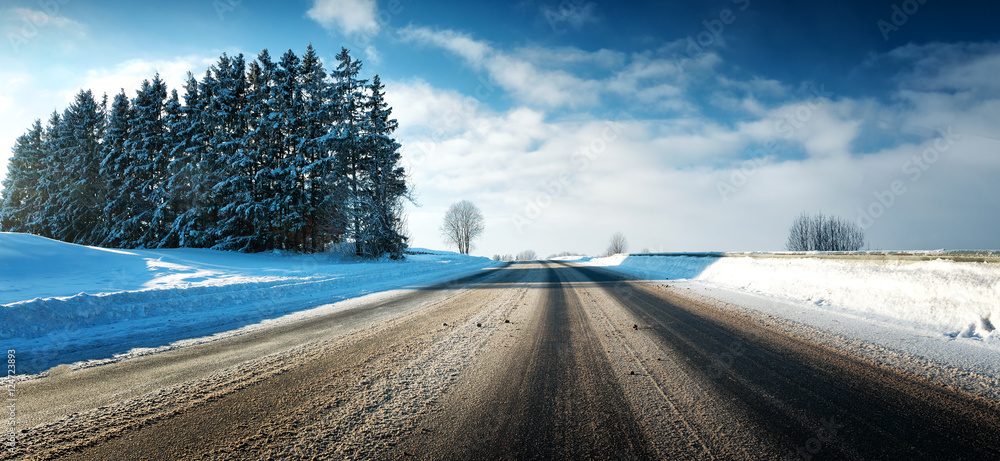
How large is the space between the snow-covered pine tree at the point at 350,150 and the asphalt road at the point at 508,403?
19408 mm

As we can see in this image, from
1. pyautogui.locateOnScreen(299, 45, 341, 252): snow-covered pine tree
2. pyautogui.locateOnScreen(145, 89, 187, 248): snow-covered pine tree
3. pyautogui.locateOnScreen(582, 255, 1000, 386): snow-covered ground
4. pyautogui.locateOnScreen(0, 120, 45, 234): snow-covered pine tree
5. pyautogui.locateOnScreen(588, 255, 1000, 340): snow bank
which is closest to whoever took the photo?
pyautogui.locateOnScreen(582, 255, 1000, 386): snow-covered ground

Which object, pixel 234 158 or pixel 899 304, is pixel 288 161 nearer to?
pixel 234 158

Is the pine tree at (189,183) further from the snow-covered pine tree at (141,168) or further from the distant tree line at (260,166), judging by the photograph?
the snow-covered pine tree at (141,168)

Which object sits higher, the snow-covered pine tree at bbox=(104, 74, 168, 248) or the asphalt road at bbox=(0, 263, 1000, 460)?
the snow-covered pine tree at bbox=(104, 74, 168, 248)

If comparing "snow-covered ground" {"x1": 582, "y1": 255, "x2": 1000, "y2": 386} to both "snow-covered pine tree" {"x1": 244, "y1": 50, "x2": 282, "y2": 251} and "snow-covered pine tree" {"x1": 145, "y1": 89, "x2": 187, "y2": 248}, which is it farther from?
"snow-covered pine tree" {"x1": 145, "y1": 89, "x2": 187, "y2": 248}

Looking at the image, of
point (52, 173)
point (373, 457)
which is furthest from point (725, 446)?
point (52, 173)

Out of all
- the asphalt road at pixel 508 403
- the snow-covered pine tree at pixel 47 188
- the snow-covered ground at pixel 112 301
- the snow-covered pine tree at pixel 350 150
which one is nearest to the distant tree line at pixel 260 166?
the snow-covered pine tree at pixel 350 150

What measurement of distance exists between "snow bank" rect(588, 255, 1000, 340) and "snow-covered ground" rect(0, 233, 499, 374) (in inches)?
414

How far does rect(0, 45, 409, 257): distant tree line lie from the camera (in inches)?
901

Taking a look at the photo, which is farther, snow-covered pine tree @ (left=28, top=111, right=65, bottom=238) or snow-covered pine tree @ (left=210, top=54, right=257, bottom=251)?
snow-covered pine tree @ (left=28, top=111, right=65, bottom=238)

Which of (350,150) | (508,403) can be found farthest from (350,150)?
(508,403)

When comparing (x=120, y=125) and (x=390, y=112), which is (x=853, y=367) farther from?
(x=120, y=125)

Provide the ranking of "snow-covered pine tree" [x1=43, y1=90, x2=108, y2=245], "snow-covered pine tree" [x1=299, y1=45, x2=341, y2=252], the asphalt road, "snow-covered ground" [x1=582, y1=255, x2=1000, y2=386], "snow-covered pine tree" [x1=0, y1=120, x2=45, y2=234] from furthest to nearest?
"snow-covered pine tree" [x1=0, y1=120, x2=45, y2=234] < "snow-covered pine tree" [x1=43, y1=90, x2=108, y2=245] < "snow-covered pine tree" [x1=299, y1=45, x2=341, y2=252] < "snow-covered ground" [x1=582, y1=255, x2=1000, y2=386] < the asphalt road

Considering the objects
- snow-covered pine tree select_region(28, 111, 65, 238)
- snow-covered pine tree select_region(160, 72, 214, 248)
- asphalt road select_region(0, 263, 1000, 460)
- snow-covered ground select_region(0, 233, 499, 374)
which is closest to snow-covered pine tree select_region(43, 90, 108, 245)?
→ snow-covered pine tree select_region(28, 111, 65, 238)
